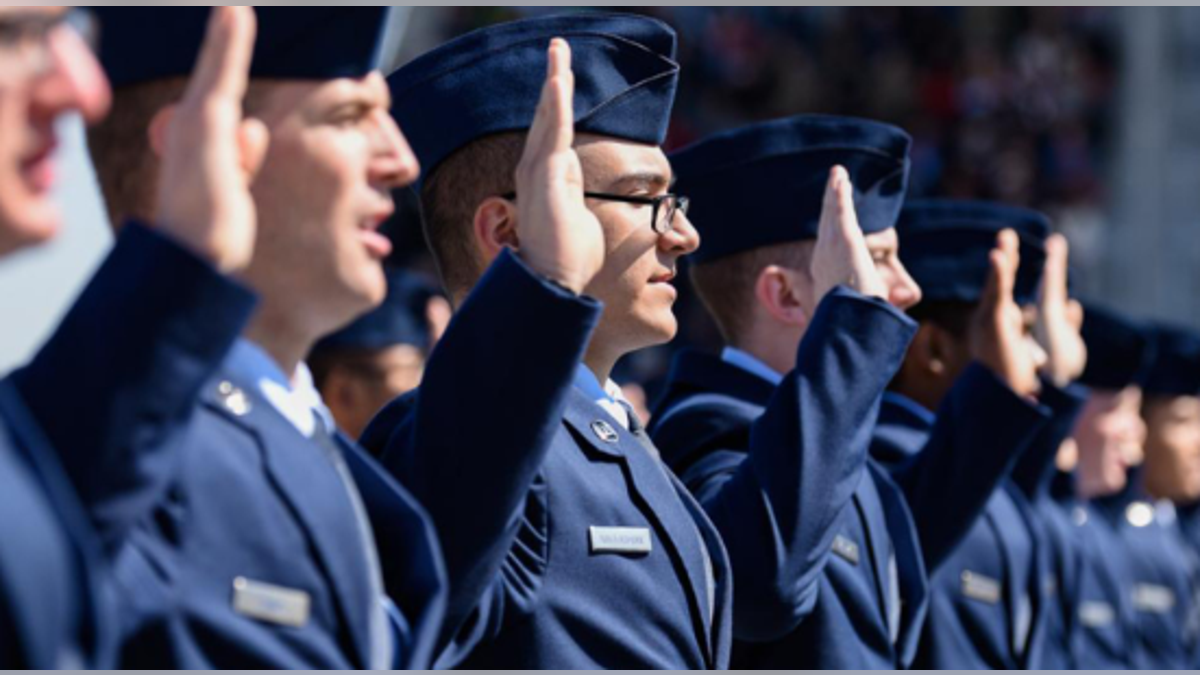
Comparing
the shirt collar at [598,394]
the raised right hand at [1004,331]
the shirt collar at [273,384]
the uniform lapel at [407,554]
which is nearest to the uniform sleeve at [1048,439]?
the raised right hand at [1004,331]

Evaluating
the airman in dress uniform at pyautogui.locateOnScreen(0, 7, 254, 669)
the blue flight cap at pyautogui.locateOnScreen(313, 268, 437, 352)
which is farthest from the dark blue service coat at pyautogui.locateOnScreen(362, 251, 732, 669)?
the blue flight cap at pyautogui.locateOnScreen(313, 268, 437, 352)

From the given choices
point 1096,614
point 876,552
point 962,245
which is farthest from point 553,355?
point 1096,614

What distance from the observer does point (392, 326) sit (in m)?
6.23

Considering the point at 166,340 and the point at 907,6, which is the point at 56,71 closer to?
the point at 166,340

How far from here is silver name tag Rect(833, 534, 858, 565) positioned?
4.72 metres

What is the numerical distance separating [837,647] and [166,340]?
240 cm

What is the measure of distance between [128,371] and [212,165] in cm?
23

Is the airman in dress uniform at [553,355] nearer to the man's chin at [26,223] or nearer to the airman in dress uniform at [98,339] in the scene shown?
the airman in dress uniform at [98,339]

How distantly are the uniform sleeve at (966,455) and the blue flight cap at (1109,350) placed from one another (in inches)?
93.4

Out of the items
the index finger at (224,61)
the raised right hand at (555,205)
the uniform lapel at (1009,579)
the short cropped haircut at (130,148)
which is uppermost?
the index finger at (224,61)

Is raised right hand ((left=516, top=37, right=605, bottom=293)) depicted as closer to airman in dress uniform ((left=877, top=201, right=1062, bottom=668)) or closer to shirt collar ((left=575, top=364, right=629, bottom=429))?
shirt collar ((left=575, top=364, right=629, bottom=429))

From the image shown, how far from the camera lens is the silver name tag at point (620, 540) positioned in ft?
12.0

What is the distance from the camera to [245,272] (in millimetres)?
2932

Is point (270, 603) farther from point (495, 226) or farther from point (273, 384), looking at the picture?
point (495, 226)
